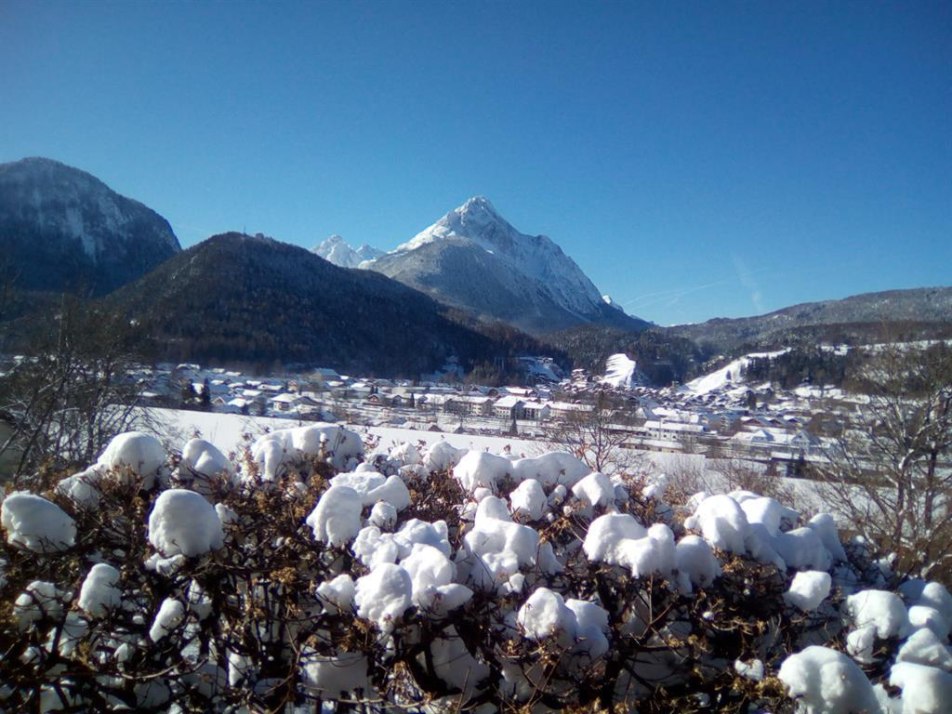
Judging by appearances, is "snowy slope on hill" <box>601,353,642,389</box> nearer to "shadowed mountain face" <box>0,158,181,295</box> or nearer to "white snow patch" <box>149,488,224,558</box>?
"white snow patch" <box>149,488,224,558</box>

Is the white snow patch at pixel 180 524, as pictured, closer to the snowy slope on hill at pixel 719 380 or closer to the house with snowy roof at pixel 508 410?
the house with snowy roof at pixel 508 410

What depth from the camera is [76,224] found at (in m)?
86.1

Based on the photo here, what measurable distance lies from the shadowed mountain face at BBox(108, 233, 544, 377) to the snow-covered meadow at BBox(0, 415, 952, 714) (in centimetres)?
4323

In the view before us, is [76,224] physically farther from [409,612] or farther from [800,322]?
[800,322]

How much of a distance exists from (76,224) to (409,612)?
107881 millimetres

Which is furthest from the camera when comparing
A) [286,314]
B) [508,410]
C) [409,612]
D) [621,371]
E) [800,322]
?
[800,322]

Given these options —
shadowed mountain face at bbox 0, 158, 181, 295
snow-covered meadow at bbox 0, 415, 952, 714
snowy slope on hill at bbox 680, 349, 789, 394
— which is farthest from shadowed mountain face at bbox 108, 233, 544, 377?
snow-covered meadow at bbox 0, 415, 952, 714

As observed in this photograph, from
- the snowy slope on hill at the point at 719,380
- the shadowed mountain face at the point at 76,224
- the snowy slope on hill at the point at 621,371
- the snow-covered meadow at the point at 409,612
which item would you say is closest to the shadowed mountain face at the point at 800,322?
the snowy slope on hill at the point at 719,380

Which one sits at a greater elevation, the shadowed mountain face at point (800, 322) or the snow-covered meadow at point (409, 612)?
the shadowed mountain face at point (800, 322)

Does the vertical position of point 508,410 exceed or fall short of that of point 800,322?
it falls short

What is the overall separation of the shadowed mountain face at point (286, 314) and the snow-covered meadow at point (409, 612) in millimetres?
43230

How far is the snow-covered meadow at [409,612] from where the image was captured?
1719 millimetres

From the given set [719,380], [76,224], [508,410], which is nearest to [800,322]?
[719,380]

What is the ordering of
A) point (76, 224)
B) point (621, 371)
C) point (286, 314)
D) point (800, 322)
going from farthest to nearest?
point (800, 322) → point (76, 224) → point (286, 314) → point (621, 371)
